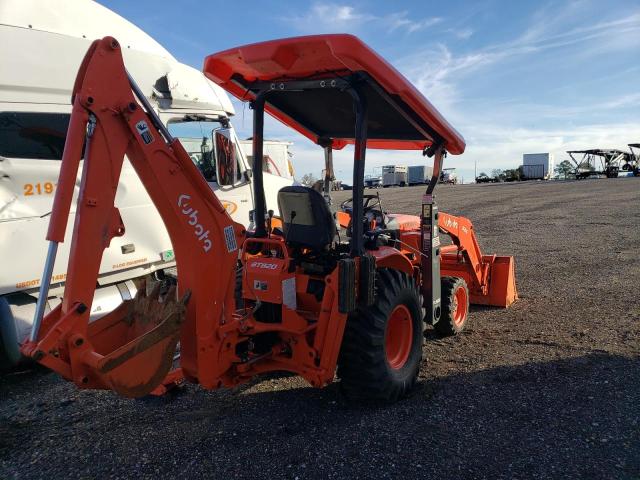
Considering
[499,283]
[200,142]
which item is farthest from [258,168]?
[499,283]

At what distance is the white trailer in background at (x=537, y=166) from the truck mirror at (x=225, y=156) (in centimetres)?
4976

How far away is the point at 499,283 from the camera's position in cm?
616

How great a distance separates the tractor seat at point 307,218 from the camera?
3561 mm

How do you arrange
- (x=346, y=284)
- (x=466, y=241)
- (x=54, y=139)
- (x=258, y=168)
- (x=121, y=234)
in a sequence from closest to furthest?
(x=121, y=234) → (x=346, y=284) → (x=258, y=168) → (x=54, y=139) → (x=466, y=241)

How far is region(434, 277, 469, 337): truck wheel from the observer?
5.10 meters

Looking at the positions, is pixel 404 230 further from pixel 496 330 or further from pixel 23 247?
pixel 23 247

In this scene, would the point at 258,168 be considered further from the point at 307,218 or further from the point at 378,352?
the point at 378,352

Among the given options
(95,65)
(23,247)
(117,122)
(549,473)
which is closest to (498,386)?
(549,473)

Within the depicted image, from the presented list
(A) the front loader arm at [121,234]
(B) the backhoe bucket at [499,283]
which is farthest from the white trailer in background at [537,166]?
(A) the front loader arm at [121,234]

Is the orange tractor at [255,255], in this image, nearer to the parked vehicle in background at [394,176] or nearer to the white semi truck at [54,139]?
the white semi truck at [54,139]

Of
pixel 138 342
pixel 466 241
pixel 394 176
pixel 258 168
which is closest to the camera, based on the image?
pixel 138 342

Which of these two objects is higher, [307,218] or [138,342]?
[307,218]

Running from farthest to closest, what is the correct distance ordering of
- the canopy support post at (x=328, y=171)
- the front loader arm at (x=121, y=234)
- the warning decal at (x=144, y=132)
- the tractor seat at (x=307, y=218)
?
the canopy support post at (x=328, y=171), the tractor seat at (x=307, y=218), the warning decal at (x=144, y=132), the front loader arm at (x=121, y=234)

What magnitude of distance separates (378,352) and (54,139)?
13.4 ft
